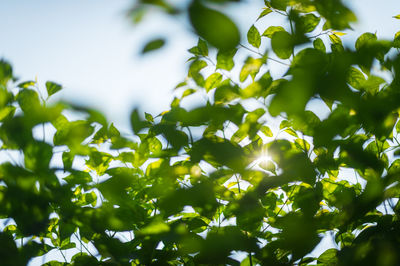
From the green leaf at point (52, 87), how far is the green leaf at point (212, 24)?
2.44 ft

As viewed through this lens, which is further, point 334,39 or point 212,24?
point 334,39

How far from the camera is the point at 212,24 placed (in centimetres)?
41

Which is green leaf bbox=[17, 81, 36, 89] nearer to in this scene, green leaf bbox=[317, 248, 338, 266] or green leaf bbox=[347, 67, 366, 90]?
green leaf bbox=[347, 67, 366, 90]

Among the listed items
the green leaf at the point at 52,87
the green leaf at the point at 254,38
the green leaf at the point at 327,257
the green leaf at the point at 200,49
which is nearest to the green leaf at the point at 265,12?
the green leaf at the point at 254,38

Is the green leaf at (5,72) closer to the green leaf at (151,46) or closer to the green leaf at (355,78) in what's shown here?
the green leaf at (151,46)

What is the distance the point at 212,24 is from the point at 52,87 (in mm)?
768

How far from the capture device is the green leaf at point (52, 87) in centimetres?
99

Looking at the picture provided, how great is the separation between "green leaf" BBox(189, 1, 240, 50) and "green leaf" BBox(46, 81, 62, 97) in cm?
74

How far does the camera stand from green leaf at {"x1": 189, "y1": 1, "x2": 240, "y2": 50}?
0.41 metres

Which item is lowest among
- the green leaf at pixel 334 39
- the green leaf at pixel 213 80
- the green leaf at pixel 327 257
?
the green leaf at pixel 327 257

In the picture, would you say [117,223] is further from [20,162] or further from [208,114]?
[208,114]

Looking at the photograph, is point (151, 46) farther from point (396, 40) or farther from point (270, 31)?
point (396, 40)

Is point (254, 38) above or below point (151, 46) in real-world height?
below

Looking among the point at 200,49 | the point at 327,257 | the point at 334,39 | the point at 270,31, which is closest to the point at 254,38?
the point at 270,31
